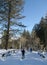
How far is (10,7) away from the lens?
4541 centimetres

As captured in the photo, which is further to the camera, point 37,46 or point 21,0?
point 37,46

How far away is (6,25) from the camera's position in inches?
1806

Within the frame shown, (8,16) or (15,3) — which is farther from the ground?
(15,3)

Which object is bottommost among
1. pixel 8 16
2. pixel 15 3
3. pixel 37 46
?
pixel 37 46

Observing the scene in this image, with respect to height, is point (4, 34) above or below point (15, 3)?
below

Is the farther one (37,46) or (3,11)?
(37,46)

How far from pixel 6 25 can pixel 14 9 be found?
12.4ft

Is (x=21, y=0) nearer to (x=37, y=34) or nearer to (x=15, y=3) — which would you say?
(x=15, y=3)

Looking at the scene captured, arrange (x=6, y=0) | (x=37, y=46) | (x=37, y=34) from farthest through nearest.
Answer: (x=37, y=46) < (x=37, y=34) < (x=6, y=0)

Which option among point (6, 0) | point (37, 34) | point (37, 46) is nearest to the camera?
point (6, 0)

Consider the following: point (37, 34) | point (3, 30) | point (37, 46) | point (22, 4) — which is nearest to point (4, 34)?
point (3, 30)

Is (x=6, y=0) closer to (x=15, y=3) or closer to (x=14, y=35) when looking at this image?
(x=15, y=3)

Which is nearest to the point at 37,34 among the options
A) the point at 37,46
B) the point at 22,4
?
the point at 37,46

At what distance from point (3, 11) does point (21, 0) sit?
4852 mm
